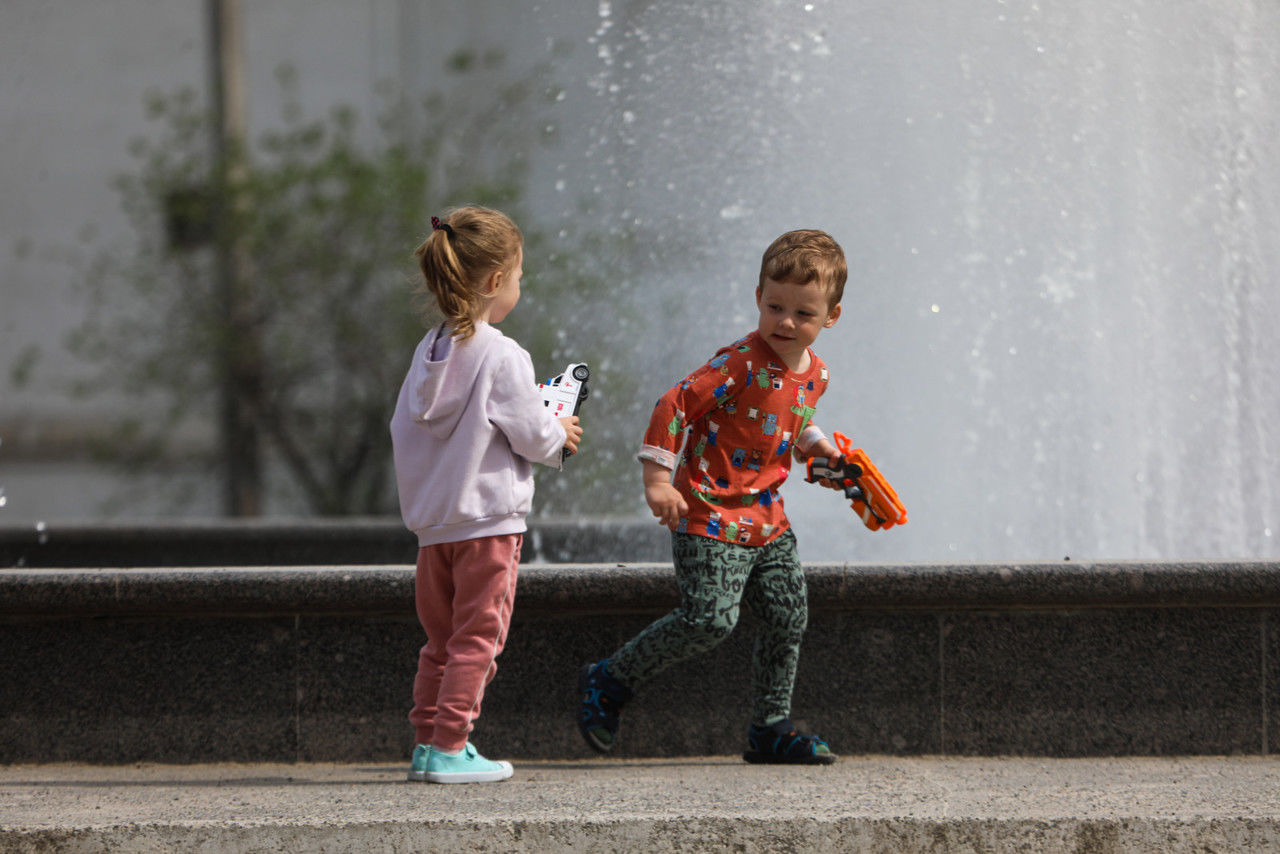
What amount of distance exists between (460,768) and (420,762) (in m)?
0.08

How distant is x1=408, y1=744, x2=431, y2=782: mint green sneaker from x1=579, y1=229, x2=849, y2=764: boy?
0.36 m

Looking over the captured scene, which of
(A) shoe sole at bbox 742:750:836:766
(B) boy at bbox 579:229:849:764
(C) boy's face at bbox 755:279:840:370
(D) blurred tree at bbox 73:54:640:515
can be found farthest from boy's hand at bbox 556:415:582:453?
(D) blurred tree at bbox 73:54:640:515

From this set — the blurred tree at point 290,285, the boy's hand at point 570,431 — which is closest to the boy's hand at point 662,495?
the boy's hand at point 570,431

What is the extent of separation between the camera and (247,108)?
33.8 ft

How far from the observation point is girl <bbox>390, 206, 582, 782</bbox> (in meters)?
2.72

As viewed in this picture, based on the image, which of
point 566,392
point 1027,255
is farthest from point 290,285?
point 566,392

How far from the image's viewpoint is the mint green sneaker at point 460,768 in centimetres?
270

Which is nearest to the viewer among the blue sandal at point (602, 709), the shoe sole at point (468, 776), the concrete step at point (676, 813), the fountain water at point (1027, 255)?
the concrete step at point (676, 813)

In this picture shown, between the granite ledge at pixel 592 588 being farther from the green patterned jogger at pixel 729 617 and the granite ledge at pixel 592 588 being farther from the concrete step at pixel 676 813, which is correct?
the concrete step at pixel 676 813

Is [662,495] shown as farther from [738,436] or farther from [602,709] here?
[602,709]

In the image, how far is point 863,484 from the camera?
2.98 meters

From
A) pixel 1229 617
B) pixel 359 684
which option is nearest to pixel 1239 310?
pixel 1229 617

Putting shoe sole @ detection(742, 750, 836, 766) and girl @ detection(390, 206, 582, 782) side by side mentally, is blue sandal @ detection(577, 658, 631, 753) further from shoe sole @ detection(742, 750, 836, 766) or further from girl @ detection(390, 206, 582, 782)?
shoe sole @ detection(742, 750, 836, 766)

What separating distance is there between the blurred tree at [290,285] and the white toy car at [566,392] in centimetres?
727
